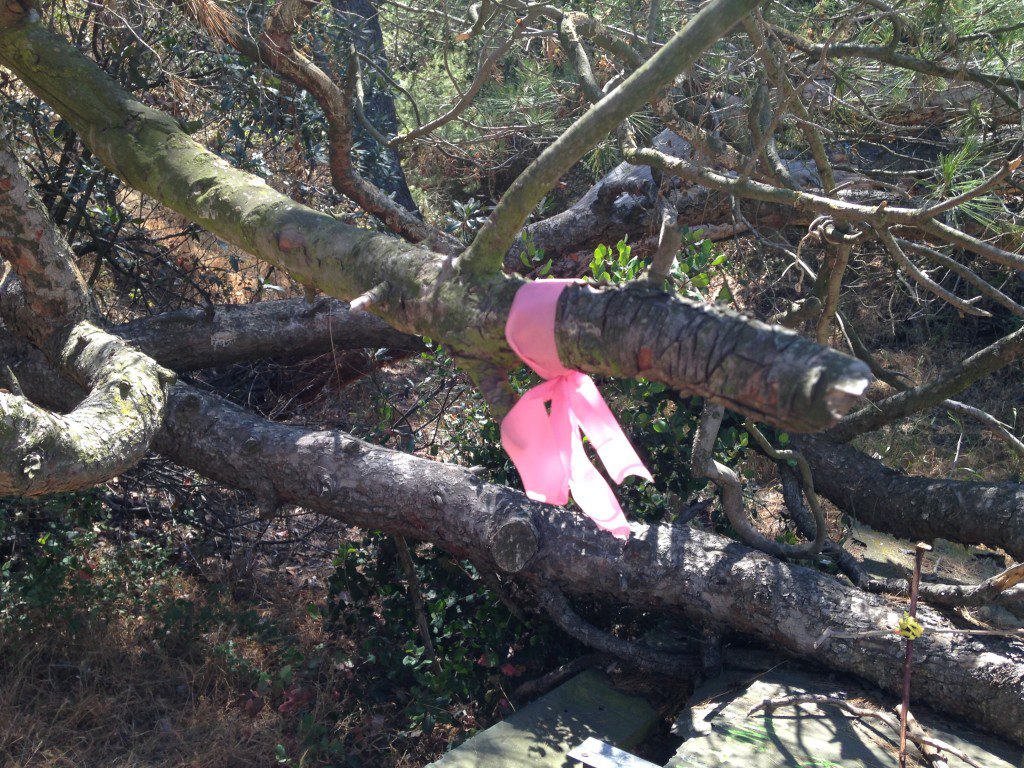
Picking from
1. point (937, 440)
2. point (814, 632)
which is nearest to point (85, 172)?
point (814, 632)

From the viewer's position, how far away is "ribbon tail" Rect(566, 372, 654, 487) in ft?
5.03

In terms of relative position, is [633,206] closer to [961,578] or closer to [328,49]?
[328,49]

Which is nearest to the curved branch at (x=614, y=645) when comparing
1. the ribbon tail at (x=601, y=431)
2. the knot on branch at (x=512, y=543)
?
the knot on branch at (x=512, y=543)

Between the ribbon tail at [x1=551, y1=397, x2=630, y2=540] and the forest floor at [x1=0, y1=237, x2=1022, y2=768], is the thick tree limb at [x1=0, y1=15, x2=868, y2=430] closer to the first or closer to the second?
the ribbon tail at [x1=551, y1=397, x2=630, y2=540]

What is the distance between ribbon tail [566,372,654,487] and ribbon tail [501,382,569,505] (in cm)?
4

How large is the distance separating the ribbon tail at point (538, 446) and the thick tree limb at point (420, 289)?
0.10m

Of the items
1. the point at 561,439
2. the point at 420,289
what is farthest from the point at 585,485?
the point at 420,289

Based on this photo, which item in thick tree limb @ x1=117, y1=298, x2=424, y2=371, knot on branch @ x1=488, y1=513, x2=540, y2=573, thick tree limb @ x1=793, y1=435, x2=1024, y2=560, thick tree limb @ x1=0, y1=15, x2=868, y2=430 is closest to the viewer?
thick tree limb @ x1=0, y1=15, x2=868, y2=430

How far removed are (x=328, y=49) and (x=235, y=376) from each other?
2.02 metres

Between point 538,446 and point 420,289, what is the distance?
0.42m

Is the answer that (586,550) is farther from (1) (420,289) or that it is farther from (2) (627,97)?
(2) (627,97)

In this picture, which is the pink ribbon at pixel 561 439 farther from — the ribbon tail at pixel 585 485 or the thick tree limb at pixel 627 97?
the thick tree limb at pixel 627 97

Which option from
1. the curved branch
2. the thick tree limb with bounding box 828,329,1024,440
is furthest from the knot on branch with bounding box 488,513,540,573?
the thick tree limb with bounding box 828,329,1024,440

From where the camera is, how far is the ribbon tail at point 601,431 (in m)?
1.53
